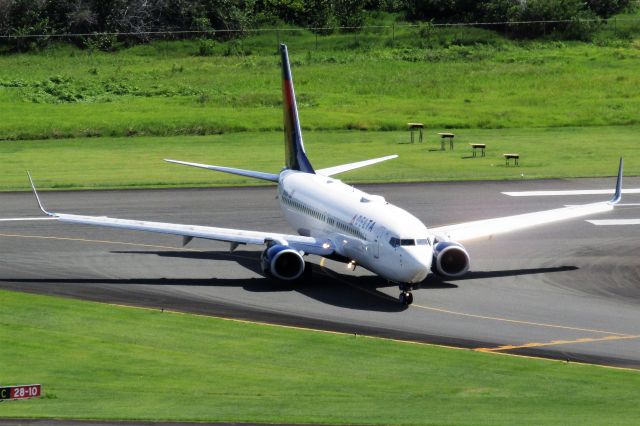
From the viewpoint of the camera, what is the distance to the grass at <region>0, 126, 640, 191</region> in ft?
280

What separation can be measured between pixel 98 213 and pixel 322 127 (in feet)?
137

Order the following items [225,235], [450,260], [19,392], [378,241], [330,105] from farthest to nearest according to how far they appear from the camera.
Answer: [330,105]
[225,235]
[450,260]
[378,241]
[19,392]

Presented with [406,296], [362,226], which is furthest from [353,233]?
[406,296]

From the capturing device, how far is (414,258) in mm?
46719

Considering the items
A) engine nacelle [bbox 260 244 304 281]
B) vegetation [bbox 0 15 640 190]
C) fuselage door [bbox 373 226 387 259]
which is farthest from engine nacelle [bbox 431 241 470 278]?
vegetation [bbox 0 15 640 190]

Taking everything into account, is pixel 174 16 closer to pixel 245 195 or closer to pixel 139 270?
pixel 245 195

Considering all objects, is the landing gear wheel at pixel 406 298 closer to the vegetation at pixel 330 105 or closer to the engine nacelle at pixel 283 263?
the engine nacelle at pixel 283 263

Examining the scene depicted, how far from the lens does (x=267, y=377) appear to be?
3703 cm

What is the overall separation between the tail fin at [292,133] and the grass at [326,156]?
20058 mm

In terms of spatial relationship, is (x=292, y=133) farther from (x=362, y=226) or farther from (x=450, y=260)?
(x=450, y=260)

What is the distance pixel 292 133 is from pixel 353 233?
13056 mm

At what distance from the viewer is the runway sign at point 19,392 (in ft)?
96.3

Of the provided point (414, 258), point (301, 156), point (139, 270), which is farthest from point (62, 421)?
point (301, 156)

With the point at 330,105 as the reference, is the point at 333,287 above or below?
above
